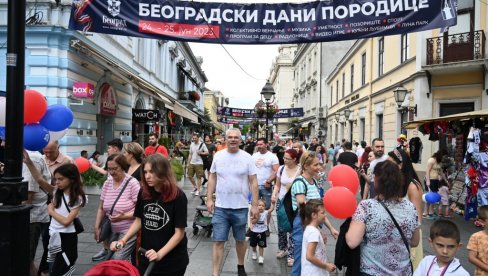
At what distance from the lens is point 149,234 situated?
3178mm

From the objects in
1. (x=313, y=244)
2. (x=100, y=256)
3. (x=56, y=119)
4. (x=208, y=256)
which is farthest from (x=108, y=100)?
(x=313, y=244)

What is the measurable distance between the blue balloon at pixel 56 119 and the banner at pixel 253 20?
266cm

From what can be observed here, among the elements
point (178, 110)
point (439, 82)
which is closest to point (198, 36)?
point (439, 82)

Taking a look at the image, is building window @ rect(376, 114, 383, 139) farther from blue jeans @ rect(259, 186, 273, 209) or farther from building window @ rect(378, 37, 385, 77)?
blue jeans @ rect(259, 186, 273, 209)

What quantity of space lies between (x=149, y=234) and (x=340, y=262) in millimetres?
1509

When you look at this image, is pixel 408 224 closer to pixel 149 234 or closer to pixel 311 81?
pixel 149 234

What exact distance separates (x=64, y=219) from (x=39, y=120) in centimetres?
105

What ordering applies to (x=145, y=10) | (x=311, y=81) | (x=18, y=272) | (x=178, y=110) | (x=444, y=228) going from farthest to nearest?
(x=311, y=81), (x=178, y=110), (x=145, y=10), (x=444, y=228), (x=18, y=272)

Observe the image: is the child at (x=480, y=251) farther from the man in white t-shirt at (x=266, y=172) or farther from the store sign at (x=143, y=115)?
the store sign at (x=143, y=115)

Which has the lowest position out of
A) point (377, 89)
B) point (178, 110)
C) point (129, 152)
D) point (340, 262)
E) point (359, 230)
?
point (340, 262)

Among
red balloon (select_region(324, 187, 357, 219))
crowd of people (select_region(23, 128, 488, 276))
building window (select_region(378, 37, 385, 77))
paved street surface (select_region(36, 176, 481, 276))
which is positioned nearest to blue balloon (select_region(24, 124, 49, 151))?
crowd of people (select_region(23, 128, 488, 276))

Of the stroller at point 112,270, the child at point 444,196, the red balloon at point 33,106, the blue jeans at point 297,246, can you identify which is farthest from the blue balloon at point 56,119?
the child at point 444,196

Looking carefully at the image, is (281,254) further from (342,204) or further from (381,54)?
(381,54)

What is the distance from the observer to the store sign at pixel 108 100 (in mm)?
14289
